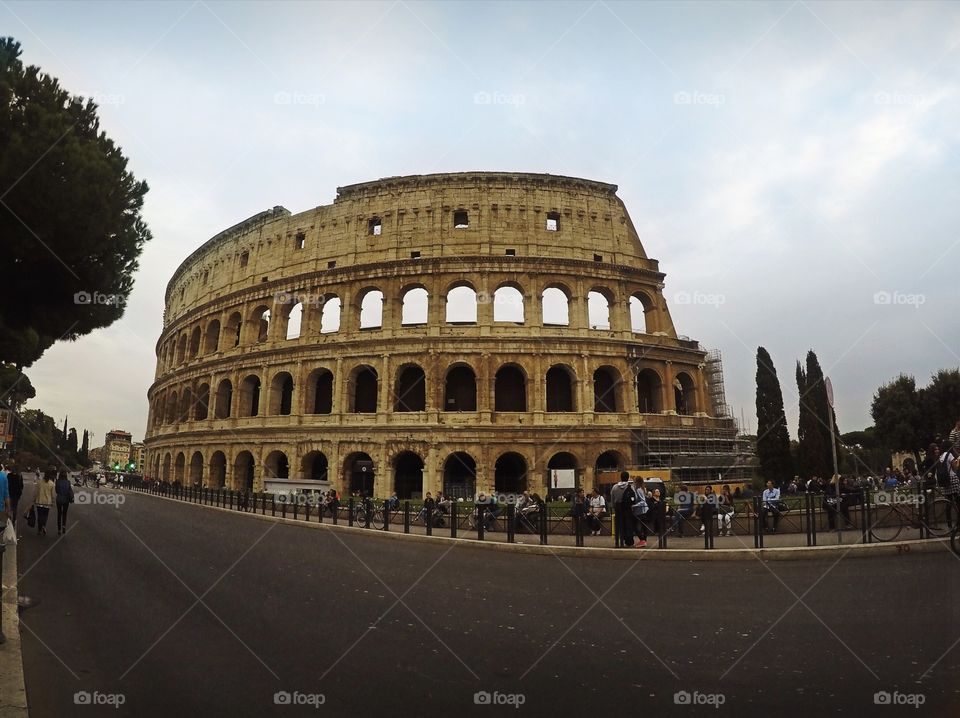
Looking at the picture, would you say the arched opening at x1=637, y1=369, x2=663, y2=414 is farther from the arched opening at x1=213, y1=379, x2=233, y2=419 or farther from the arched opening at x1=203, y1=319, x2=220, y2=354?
the arched opening at x1=203, y1=319, x2=220, y2=354

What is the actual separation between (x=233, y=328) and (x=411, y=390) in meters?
13.0

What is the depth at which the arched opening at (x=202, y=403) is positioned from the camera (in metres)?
32.2

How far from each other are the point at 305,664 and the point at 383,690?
81 centimetres

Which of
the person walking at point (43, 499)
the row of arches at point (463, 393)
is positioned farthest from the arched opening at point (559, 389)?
the person walking at point (43, 499)

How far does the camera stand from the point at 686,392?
28.6m

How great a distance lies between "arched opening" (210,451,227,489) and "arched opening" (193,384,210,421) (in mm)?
3056

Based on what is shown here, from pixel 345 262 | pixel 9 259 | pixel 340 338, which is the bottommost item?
pixel 9 259

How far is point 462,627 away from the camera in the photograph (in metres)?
5.13

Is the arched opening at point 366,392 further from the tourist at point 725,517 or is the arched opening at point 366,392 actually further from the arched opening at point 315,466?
the tourist at point 725,517

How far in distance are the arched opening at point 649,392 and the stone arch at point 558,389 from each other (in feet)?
11.8

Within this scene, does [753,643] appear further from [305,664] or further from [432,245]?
[432,245]

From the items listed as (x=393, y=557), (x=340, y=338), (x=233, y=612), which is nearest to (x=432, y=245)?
(x=340, y=338)

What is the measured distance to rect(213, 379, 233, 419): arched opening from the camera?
3148 centimetres

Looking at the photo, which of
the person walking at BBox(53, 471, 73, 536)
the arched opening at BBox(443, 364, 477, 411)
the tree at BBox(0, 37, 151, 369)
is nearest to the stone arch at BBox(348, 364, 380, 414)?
the arched opening at BBox(443, 364, 477, 411)
